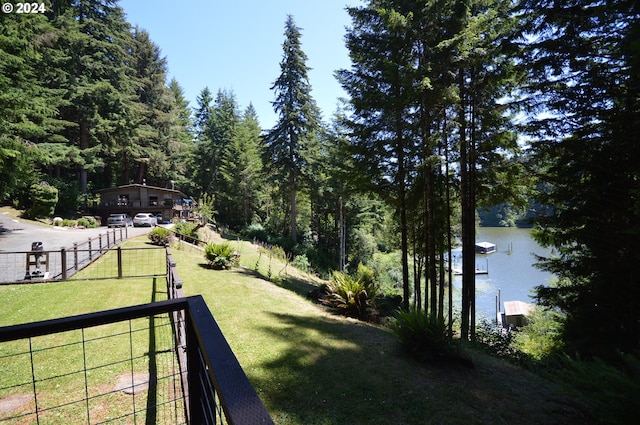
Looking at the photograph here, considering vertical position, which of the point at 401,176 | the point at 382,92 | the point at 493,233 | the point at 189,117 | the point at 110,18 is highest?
the point at 110,18

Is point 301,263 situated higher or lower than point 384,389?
lower

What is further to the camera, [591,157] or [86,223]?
[86,223]

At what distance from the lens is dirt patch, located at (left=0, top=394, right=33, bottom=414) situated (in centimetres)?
396

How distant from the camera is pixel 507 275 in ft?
128

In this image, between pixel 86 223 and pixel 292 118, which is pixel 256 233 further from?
pixel 86 223

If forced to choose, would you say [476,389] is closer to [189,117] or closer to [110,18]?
[110,18]

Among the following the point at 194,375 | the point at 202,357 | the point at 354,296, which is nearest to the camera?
the point at 202,357

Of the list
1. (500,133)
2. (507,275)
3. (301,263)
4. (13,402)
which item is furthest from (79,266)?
(507,275)

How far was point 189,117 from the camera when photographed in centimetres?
4772

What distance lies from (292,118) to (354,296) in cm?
1951

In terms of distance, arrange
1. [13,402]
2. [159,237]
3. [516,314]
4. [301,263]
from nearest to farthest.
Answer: [13,402], [159,237], [516,314], [301,263]

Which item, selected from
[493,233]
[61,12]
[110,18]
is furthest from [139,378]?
[493,233]

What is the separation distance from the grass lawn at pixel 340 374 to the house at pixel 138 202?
2450cm

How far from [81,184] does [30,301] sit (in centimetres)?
2604
